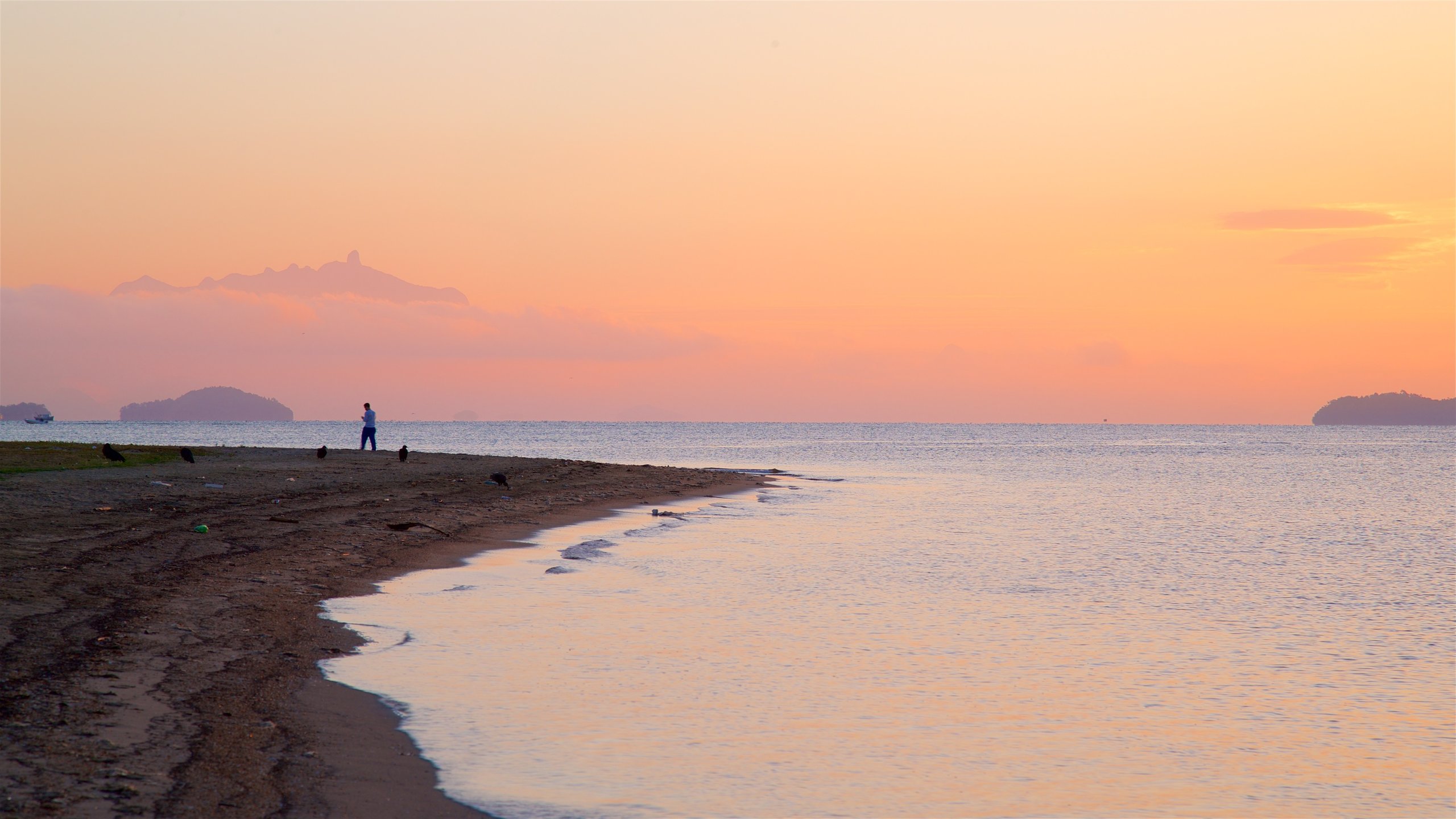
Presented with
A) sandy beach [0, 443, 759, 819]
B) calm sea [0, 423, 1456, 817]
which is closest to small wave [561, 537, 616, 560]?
calm sea [0, 423, 1456, 817]

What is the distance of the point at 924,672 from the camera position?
1191 cm

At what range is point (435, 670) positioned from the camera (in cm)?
1141

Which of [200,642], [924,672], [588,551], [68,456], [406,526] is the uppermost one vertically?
[68,456]

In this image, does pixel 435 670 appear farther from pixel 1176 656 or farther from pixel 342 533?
pixel 342 533

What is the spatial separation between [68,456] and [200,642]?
26270 mm

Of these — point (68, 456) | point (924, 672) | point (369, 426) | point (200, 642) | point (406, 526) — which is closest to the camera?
point (200, 642)

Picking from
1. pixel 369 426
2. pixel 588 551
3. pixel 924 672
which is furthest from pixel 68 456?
pixel 924 672

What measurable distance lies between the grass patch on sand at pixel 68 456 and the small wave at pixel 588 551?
15.2m

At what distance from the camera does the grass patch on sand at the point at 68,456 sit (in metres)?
29.7

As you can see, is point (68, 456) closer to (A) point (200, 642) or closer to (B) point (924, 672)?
(A) point (200, 642)

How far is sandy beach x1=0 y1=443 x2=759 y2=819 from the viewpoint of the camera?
7.26m

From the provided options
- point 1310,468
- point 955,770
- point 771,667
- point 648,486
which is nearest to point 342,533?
point 771,667

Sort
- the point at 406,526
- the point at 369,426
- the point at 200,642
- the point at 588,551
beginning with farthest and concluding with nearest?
the point at 369,426
the point at 406,526
the point at 588,551
the point at 200,642

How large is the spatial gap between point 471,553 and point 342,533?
8.93ft
